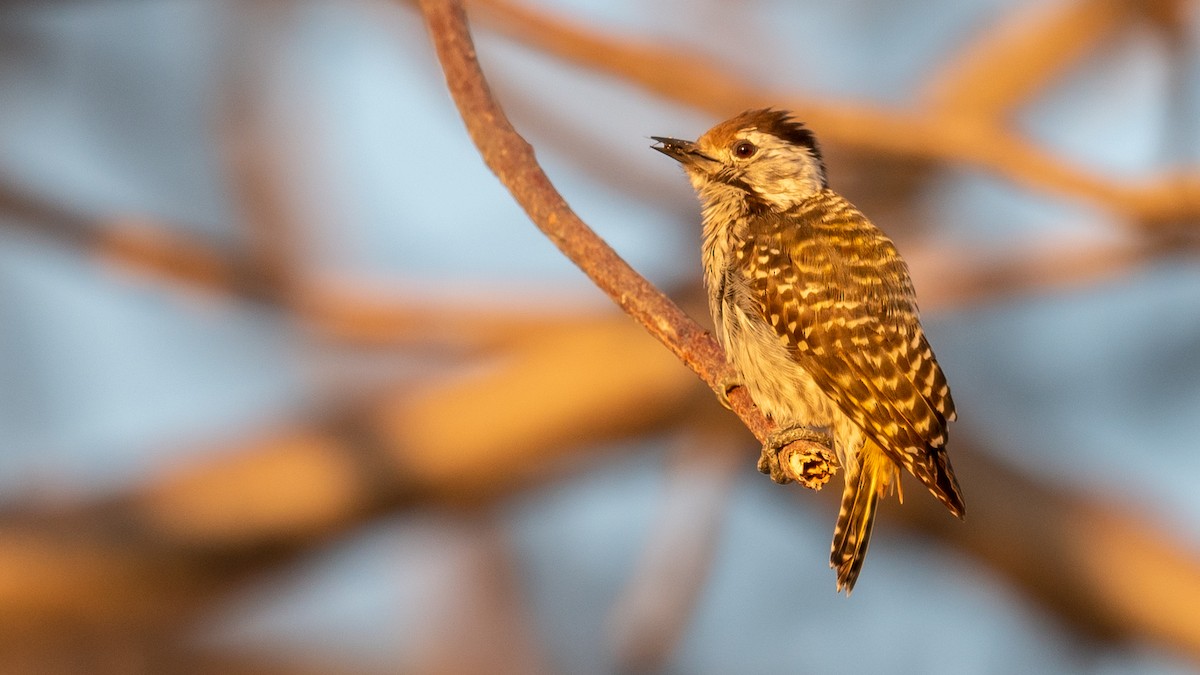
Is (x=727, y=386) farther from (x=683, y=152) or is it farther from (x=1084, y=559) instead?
(x=1084, y=559)

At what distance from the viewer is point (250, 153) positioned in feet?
42.6

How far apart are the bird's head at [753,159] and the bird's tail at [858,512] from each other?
4.62ft

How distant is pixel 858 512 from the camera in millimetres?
5164

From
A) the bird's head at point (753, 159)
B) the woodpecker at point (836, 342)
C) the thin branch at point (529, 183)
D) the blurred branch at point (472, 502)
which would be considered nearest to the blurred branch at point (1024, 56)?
the blurred branch at point (472, 502)

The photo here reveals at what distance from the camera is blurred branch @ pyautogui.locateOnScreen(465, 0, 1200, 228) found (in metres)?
7.08

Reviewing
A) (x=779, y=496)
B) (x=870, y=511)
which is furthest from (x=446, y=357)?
(x=870, y=511)

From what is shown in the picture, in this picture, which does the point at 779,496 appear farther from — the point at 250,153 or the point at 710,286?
the point at 250,153

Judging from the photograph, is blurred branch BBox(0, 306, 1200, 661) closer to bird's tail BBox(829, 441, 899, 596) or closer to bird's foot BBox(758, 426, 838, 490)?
bird's tail BBox(829, 441, 899, 596)

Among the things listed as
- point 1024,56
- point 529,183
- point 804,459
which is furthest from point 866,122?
point 529,183

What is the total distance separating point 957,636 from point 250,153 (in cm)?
759

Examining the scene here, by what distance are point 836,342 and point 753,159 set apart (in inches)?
51.5

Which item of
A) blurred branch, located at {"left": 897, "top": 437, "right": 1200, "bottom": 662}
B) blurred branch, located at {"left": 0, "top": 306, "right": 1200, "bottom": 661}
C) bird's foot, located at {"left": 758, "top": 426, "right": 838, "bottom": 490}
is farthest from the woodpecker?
blurred branch, located at {"left": 897, "top": 437, "right": 1200, "bottom": 662}

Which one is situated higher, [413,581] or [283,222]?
[283,222]

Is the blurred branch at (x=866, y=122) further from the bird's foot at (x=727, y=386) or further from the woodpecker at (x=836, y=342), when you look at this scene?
the bird's foot at (x=727, y=386)
